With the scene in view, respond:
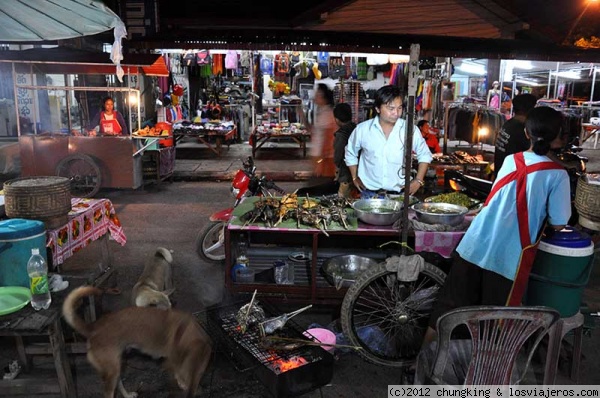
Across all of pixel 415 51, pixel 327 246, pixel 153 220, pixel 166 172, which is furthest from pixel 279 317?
pixel 166 172

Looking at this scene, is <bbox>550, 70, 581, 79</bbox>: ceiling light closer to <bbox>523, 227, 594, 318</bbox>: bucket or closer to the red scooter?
→ the red scooter

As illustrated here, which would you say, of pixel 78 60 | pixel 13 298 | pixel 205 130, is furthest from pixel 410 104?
pixel 205 130

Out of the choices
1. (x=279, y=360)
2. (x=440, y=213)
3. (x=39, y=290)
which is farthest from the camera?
(x=440, y=213)

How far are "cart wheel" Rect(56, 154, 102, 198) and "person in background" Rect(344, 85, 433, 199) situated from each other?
21.7 ft

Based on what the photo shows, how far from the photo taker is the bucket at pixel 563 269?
3461mm

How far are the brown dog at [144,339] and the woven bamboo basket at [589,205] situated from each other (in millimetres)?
3898

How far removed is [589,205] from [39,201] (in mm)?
5252

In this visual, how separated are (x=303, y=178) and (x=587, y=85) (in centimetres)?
1403

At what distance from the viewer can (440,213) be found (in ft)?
15.4

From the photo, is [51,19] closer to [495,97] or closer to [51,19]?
[51,19]

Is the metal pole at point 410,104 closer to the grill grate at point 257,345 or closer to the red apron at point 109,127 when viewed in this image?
the grill grate at point 257,345

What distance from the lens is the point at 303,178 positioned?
1238 cm

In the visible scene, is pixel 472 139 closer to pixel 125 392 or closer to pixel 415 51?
pixel 415 51

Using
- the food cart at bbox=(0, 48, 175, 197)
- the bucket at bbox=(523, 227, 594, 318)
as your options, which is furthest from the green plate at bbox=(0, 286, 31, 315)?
the food cart at bbox=(0, 48, 175, 197)
